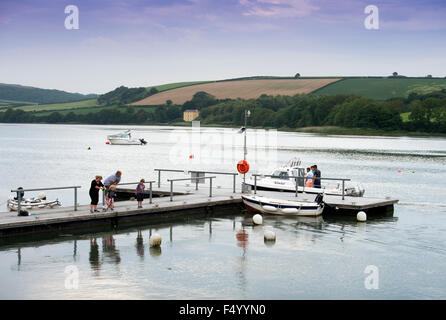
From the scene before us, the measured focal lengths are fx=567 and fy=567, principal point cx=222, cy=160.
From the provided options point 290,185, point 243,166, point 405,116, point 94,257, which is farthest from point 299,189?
point 405,116

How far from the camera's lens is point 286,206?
2877 cm

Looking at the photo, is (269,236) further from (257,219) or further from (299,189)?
(299,189)

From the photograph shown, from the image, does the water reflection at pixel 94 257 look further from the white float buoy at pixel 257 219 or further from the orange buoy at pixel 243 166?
the orange buoy at pixel 243 166

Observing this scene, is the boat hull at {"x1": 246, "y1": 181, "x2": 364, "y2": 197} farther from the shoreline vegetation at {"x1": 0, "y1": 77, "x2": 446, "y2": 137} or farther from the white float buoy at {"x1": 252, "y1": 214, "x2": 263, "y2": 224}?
the shoreline vegetation at {"x1": 0, "y1": 77, "x2": 446, "y2": 137}

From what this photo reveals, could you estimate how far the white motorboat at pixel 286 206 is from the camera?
94.2 ft

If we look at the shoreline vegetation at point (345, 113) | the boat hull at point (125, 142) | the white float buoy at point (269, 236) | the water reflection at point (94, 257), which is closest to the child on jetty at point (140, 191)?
the water reflection at point (94, 257)

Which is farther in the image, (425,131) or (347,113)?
(347,113)

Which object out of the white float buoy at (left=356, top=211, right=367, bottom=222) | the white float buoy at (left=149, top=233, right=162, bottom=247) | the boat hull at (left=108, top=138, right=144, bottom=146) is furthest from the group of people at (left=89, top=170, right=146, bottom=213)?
the boat hull at (left=108, top=138, right=144, bottom=146)

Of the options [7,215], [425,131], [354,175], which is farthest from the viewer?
[425,131]
